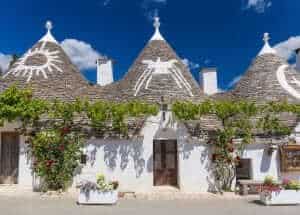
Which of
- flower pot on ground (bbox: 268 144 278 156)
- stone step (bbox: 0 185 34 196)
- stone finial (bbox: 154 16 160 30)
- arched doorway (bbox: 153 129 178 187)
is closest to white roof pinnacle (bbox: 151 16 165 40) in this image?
stone finial (bbox: 154 16 160 30)

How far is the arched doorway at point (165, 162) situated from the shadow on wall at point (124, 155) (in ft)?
4.08

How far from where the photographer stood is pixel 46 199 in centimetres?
1203

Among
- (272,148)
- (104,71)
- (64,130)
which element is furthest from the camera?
(104,71)

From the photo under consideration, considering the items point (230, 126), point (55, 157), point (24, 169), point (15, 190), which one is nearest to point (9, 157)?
point (24, 169)

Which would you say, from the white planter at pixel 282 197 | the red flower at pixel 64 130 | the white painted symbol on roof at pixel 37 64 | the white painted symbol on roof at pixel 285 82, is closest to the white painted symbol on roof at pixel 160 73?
the red flower at pixel 64 130

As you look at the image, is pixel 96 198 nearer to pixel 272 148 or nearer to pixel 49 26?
pixel 272 148

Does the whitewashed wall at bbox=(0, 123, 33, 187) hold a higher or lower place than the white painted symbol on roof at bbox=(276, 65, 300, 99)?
lower

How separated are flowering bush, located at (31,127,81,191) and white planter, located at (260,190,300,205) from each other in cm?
750

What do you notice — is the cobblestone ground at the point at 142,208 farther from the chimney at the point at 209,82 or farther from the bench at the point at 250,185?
the chimney at the point at 209,82

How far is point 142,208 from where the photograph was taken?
34.9ft

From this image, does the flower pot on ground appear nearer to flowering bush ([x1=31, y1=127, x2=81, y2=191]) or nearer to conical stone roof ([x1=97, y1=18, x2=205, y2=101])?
conical stone roof ([x1=97, y1=18, x2=205, y2=101])

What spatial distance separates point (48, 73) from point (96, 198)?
331 inches

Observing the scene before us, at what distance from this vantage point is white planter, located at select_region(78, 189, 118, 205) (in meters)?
11.2

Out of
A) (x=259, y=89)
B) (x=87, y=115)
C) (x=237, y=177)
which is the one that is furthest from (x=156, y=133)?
(x=259, y=89)
